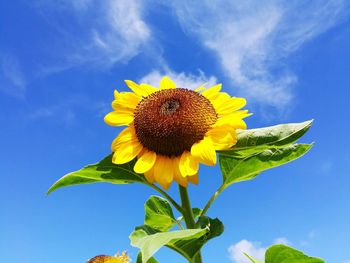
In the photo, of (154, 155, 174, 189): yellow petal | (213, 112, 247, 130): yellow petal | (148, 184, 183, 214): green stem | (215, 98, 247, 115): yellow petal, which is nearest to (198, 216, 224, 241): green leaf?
(148, 184, 183, 214): green stem

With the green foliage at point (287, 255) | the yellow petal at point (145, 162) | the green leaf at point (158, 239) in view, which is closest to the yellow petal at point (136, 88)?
the yellow petal at point (145, 162)

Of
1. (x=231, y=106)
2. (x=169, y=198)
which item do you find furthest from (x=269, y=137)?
(x=169, y=198)

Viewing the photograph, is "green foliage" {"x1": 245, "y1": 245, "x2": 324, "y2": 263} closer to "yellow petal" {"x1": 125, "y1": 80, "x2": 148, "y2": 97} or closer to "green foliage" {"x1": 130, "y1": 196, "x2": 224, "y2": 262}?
"green foliage" {"x1": 130, "y1": 196, "x2": 224, "y2": 262}

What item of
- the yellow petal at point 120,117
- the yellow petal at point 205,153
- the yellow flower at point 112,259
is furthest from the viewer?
the yellow flower at point 112,259

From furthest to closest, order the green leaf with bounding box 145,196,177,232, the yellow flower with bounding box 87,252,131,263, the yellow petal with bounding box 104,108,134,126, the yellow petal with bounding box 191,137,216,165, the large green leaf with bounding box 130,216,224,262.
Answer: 1. the yellow flower with bounding box 87,252,131,263
2. the green leaf with bounding box 145,196,177,232
3. the yellow petal with bounding box 104,108,134,126
4. the yellow petal with bounding box 191,137,216,165
5. the large green leaf with bounding box 130,216,224,262

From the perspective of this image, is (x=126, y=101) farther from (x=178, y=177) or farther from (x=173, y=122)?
(x=178, y=177)

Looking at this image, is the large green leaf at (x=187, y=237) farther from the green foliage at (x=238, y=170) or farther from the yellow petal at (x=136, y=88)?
the yellow petal at (x=136, y=88)

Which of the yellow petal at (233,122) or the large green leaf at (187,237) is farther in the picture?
the yellow petal at (233,122)
